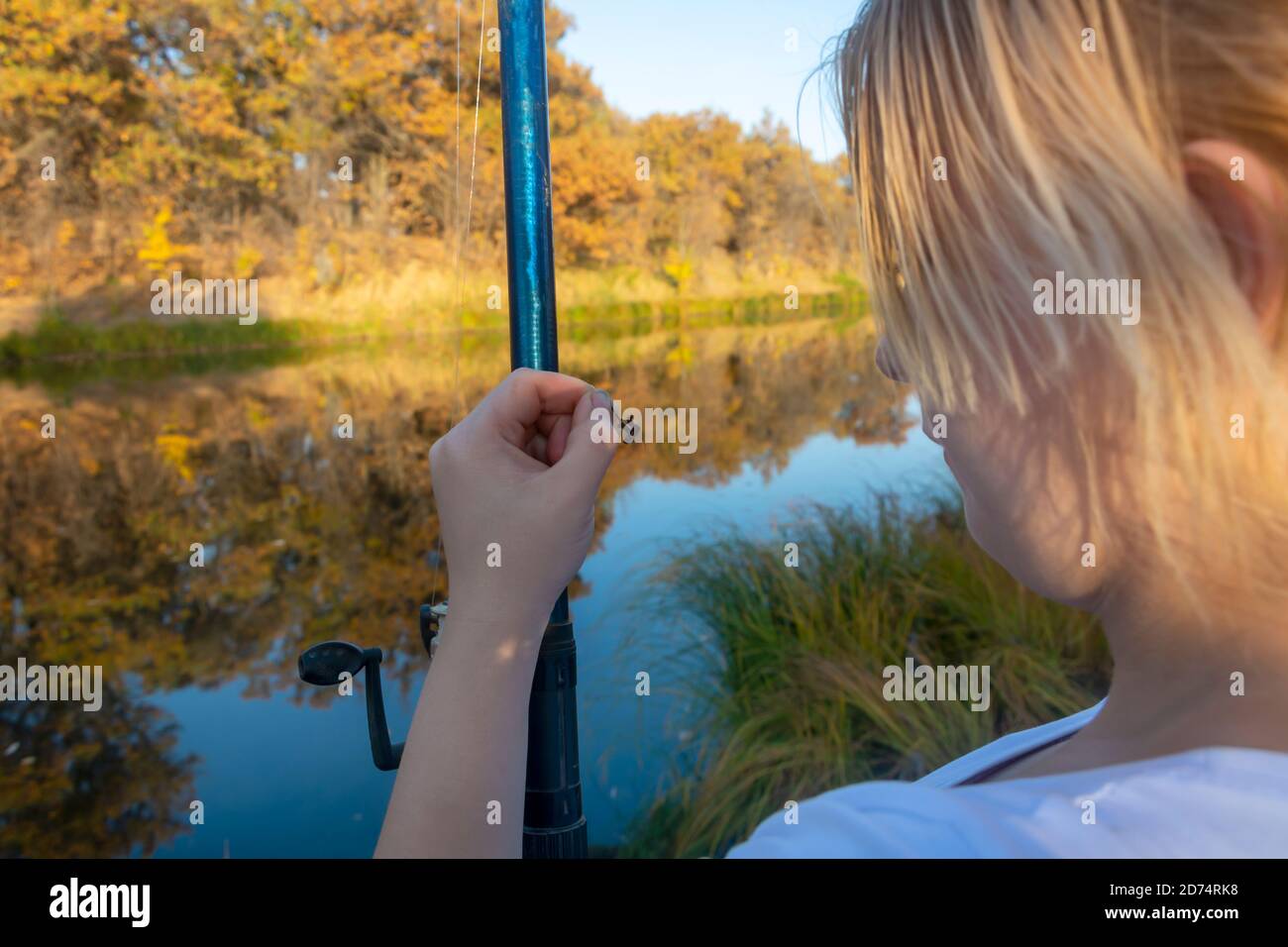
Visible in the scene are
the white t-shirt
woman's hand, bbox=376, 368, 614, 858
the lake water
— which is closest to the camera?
the white t-shirt

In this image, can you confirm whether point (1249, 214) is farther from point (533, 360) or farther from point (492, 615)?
point (533, 360)

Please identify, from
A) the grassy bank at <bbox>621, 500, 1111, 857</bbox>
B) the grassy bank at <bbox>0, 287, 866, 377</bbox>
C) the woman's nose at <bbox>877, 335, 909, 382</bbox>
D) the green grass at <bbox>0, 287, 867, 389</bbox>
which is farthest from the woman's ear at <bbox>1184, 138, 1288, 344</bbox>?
the green grass at <bbox>0, 287, 867, 389</bbox>

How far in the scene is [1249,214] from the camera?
17.0 inches

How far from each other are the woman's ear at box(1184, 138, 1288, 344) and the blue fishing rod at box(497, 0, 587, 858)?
61cm

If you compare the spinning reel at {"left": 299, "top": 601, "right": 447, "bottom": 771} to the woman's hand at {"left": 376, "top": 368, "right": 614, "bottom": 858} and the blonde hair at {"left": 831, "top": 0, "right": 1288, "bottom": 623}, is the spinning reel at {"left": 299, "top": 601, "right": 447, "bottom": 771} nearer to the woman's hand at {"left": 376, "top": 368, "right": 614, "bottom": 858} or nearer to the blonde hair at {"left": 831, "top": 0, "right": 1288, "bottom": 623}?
the woman's hand at {"left": 376, "top": 368, "right": 614, "bottom": 858}

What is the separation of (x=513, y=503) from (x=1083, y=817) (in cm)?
39

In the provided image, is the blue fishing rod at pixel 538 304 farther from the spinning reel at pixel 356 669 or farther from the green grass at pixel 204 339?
the green grass at pixel 204 339

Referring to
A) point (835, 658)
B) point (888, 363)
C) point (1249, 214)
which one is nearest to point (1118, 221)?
point (1249, 214)

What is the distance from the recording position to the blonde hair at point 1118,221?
0.44 meters

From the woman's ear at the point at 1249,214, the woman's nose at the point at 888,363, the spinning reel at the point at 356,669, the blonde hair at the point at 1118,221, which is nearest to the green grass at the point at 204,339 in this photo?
the spinning reel at the point at 356,669

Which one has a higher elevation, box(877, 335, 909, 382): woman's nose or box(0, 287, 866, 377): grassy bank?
box(0, 287, 866, 377): grassy bank

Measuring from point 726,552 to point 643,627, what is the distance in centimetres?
42

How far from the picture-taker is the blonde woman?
41cm
